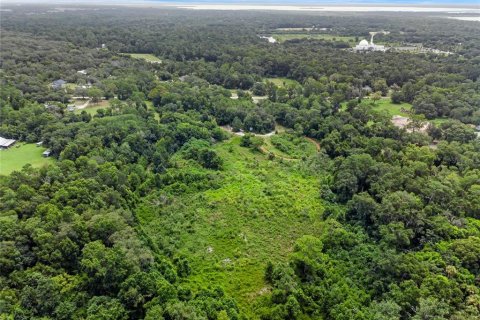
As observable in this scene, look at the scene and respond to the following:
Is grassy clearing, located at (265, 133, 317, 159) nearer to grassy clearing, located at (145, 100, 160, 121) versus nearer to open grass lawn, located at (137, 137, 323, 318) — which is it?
open grass lawn, located at (137, 137, 323, 318)

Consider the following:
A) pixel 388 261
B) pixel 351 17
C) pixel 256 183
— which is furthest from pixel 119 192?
pixel 351 17

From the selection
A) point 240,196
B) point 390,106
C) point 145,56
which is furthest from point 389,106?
point 145,56

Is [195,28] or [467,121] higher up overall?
[195,28]

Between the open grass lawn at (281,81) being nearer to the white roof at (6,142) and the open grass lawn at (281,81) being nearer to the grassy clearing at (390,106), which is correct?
the grassy clearing at (390,106)

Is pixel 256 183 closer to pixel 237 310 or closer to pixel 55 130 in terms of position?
pixel 237 310

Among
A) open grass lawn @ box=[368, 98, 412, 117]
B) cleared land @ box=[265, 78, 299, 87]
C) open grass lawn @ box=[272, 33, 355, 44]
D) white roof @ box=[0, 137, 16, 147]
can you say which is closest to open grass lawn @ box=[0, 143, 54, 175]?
white roof @ box=[0, 137, 16, 147]
